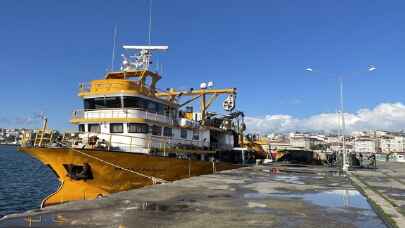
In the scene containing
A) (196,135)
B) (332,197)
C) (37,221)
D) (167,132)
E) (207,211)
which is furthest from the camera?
(196,135)

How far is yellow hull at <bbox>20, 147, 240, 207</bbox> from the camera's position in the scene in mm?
20203

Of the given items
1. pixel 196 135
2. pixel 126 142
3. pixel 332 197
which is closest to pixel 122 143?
pixel 126 142

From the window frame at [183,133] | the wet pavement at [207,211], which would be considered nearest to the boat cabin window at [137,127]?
the window frame at [183,133]

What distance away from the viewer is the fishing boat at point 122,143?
20.5 meters

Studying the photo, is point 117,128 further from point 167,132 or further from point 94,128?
point 167,132

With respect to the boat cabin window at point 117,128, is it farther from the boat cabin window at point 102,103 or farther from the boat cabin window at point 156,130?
the boat cabin window at point 156,130

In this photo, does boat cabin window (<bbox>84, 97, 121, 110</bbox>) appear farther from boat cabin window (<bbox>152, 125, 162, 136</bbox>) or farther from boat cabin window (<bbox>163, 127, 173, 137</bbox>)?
boat cabin window (<bbox>163, 127, 173, 137</bbox>)

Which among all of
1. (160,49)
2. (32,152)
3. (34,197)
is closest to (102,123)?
(32,152)

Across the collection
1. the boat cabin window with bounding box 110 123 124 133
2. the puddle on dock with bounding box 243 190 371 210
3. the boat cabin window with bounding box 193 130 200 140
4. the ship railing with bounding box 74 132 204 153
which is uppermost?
the boat cabin window with bounding box 110 123 124 133

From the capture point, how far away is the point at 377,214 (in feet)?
32.0

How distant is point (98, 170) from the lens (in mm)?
20531

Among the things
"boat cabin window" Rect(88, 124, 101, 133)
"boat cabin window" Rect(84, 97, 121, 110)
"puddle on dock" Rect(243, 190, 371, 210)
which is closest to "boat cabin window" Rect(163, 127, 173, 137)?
"boat cabin window" Rect(84, 97, 121, 110)

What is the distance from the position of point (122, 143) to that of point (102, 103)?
3.39 m

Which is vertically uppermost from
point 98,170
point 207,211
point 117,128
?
point 117,128
